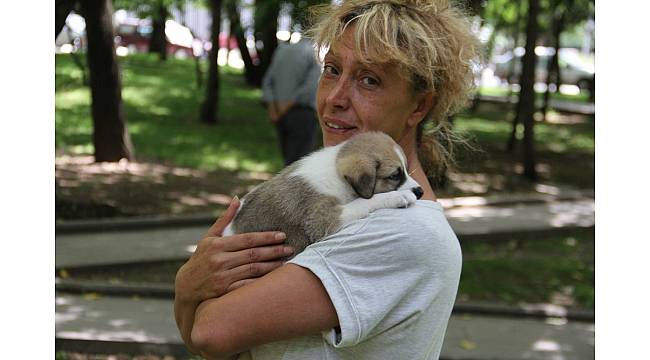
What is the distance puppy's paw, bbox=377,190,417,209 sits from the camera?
8.12ft

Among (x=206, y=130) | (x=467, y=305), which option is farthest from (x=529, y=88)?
(x=467, y=305)

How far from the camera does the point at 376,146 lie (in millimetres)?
2695

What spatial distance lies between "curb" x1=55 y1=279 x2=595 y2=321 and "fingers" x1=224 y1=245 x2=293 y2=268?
5.90m

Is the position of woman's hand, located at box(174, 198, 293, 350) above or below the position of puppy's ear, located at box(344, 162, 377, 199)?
below

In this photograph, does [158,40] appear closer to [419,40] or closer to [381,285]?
[419,40]

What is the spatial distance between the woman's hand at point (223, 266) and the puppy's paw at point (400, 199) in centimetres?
35

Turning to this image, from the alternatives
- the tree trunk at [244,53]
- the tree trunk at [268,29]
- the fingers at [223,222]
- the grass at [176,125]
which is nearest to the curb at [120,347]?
the fingers at [223,222]

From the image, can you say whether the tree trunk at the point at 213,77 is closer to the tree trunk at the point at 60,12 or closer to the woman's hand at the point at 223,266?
the tree trunk at the point at 60,12

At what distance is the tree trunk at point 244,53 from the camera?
25.4 metres

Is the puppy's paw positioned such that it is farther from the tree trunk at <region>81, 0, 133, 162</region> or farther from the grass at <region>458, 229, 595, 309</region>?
the tree trunk at <region>81, 0, 133, 162</region>

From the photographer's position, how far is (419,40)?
2.55 metres

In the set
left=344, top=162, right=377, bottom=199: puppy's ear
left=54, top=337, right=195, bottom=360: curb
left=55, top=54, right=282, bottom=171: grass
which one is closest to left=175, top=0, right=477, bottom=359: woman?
left=344, top=162, right=377, bottom=199: puppy's ear

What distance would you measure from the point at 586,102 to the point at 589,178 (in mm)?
19884

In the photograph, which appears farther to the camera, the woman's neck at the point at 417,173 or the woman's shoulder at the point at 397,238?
the woman's neck at the point at 417,173
